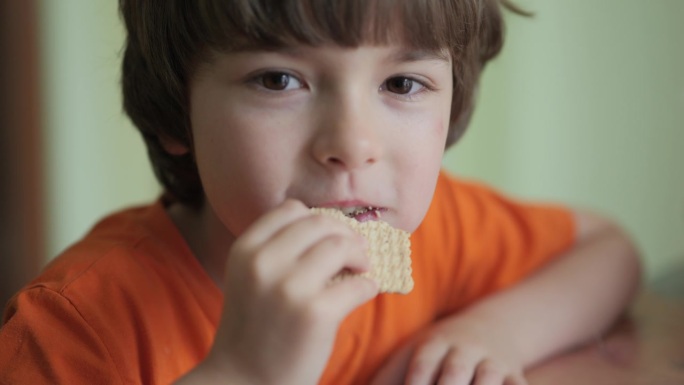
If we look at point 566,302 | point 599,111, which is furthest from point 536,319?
point 599,111

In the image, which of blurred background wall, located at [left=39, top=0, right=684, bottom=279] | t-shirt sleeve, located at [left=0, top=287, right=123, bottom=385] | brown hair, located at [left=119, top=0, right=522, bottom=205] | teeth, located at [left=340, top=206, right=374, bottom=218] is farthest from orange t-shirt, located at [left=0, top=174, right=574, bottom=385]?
blurred background wall, located at [left=39, top=0, right=684, bottom=279]

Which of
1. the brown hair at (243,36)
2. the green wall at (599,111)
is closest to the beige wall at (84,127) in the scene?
the green wall at (599,111)

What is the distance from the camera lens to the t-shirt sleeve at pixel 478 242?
3.61 feet

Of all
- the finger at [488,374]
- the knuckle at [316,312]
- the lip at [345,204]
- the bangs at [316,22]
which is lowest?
the finger at [488,374]

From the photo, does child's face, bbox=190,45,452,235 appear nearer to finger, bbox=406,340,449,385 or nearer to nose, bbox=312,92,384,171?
nose, bbox=312,92,384,171

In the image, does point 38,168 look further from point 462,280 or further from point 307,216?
point 307,216

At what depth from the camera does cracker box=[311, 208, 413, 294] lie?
70 cm

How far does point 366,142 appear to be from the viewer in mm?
698

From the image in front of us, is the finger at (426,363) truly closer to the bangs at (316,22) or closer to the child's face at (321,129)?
the child's face at (321,129)

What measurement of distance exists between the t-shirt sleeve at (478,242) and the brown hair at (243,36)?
152 millimetres

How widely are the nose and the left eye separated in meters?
0.05

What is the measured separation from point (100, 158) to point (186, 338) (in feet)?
3.72

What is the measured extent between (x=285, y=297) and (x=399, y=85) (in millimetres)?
240

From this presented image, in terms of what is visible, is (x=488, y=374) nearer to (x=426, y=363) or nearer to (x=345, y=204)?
(x=426, y=363)
